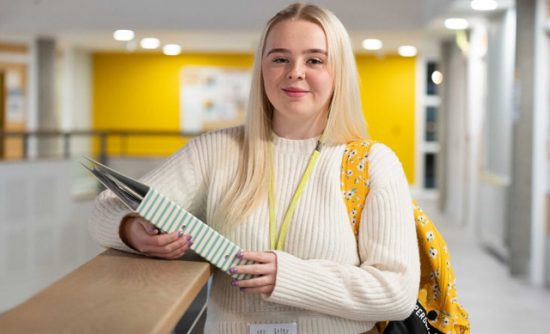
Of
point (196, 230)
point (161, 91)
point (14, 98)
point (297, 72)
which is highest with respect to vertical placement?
point (161, 91)

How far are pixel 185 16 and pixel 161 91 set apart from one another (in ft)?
22.2

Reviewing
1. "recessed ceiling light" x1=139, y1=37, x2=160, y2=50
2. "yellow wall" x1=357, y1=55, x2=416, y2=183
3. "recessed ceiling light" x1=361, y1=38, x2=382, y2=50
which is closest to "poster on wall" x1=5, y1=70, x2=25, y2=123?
"recessed ceiling light" x1=139, y1=37, x2=160, y2=50

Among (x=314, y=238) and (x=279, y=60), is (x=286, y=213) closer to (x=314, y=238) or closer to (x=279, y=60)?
(x=314, y=238)

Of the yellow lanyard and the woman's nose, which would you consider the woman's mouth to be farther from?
the yellow lanyard

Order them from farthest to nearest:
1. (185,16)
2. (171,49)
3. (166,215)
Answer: (171,49) < (185,16) < (166,215)

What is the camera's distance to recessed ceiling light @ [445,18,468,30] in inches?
443

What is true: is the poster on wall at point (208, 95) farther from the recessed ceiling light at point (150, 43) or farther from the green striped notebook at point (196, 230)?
the green striped notebook at point (196, 230)

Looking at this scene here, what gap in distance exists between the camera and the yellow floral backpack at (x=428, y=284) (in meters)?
1.91

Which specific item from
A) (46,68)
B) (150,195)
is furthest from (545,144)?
(46,68)

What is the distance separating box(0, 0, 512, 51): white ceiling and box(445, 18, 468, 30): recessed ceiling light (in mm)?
285

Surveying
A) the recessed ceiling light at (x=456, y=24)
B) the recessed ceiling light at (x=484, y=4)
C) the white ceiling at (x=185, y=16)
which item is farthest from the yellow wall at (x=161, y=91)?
the recessed ceiling light at (x=484, y=4)

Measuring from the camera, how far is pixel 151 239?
5.81ft

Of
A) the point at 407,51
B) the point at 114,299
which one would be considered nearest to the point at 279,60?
the point at 114,299

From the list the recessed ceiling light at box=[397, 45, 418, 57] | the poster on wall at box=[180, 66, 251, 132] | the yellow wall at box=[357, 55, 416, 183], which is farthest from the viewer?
the poster on wall at box=[180, 66, 251, 132]
